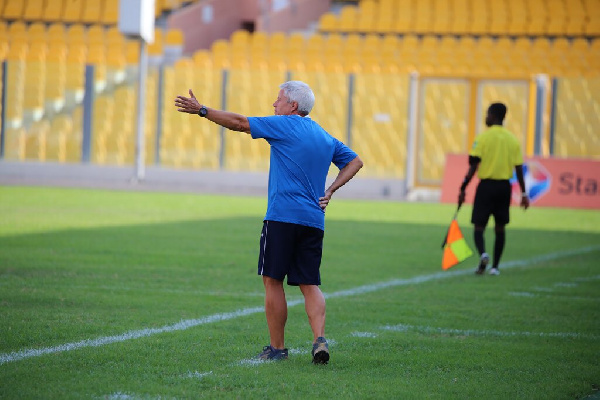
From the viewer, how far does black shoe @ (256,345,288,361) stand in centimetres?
636

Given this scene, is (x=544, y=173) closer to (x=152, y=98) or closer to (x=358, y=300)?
(x=152, y=98)

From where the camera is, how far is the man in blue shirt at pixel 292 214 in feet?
20.9

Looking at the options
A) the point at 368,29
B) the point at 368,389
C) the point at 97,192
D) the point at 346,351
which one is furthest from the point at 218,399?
the point at 368,29

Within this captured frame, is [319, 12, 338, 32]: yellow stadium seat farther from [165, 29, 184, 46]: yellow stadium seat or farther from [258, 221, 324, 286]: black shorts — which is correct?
Result: [258, 221, 324, 286]: black shorts

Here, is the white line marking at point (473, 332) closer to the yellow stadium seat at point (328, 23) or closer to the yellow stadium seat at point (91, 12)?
the yellow stadium seat at point (328, 23)

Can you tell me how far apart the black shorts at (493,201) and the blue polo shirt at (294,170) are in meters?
6.08

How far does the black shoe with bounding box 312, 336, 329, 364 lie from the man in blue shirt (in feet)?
0.14

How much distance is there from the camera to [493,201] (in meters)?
12.2

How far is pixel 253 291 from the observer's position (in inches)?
383

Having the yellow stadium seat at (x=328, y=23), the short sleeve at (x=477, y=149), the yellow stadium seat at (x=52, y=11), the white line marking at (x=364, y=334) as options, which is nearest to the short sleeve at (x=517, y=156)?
the short sleeve at (x=477, y=149)

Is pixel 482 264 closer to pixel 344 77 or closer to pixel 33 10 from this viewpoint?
pixel 344 77

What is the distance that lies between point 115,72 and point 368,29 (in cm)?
799

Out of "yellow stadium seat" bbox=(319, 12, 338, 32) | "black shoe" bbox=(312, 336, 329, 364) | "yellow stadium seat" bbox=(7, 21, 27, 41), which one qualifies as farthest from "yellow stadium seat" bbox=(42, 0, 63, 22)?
"black shoe" bbox=(312, 336, 329, 364)

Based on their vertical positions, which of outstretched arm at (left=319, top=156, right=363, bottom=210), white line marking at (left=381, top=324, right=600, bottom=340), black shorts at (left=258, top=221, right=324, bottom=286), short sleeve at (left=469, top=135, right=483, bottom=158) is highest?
short sleeve at (left=469, top=135, right=483, bottom=158)
